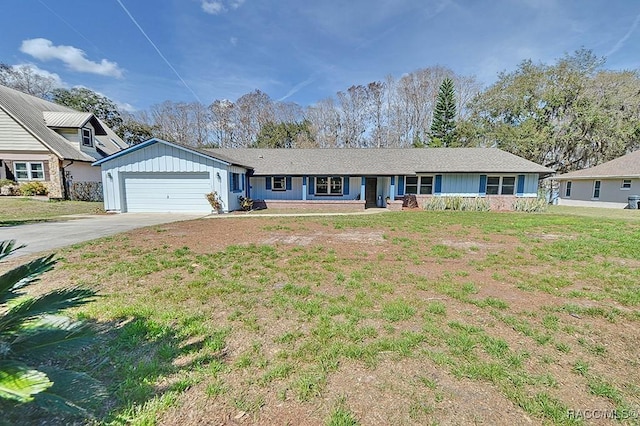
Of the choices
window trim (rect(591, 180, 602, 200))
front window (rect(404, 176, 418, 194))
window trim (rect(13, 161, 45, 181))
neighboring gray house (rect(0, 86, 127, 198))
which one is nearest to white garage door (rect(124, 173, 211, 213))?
neighboring gray house (rect(0, 86, 127, 198))

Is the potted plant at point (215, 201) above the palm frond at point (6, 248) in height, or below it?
below

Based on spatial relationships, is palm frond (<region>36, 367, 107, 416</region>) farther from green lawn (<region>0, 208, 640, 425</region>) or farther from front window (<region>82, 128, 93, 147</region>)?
front window (<region>82, 128, 93, 147</region>)

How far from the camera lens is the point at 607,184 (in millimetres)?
21516

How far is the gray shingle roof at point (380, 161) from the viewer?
18438mm

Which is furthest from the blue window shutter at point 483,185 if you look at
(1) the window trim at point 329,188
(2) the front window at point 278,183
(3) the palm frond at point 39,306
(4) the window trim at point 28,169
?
(4) the window trim at point 28,169

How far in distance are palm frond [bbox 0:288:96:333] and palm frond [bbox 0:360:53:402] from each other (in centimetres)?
42

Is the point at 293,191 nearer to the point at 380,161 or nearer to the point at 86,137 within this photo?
the point at 380,161

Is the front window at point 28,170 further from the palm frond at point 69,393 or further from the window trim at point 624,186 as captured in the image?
the window trim at point 624,186

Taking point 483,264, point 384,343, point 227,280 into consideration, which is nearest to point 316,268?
point 227,280

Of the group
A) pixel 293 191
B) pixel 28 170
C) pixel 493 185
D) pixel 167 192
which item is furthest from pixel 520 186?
pixel 28 170

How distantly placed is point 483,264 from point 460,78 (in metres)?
36.6

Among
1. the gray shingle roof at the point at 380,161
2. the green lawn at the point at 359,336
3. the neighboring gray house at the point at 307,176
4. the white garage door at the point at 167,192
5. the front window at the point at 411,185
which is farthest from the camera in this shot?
the front window at the point at 411,185

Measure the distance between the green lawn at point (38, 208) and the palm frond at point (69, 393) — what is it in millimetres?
15099

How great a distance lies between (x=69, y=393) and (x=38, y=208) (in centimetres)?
1895
